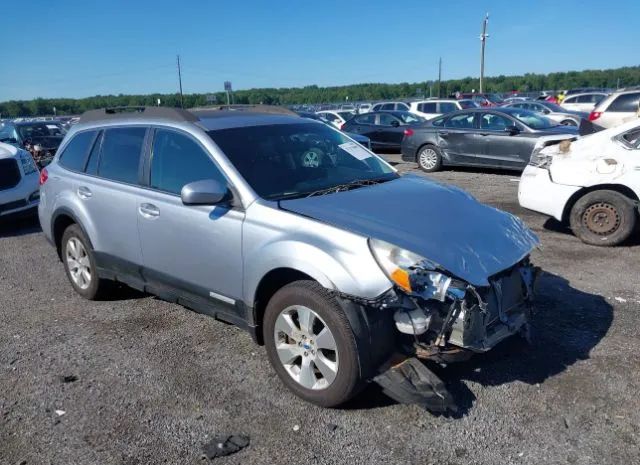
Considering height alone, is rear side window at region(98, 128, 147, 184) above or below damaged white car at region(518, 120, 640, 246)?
above

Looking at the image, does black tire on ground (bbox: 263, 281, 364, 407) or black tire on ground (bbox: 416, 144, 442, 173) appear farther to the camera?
black tire on ground (bbox: 416, 144, 442, 173)

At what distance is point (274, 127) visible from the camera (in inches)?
171

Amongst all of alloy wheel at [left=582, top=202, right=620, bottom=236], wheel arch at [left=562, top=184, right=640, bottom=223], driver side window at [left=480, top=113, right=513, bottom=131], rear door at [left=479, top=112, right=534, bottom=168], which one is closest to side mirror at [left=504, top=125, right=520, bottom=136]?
rear door at [left=479, top=112, right=534, bottom=168]

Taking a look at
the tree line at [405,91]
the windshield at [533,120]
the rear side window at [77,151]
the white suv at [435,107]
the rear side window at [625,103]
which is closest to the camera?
the rear side window at [77,151]

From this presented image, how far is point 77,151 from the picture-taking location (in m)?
5.22

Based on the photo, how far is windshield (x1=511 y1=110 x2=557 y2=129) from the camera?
11.9 m

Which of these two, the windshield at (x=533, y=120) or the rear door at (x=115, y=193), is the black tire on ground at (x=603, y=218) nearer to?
the rear door at (x=115, y=193)

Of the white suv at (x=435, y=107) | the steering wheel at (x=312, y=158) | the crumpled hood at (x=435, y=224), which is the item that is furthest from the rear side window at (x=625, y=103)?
the steering wheel at (x=312, y=158)

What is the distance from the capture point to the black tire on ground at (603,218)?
A: 624 cm

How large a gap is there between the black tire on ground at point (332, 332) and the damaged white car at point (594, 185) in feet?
14.9

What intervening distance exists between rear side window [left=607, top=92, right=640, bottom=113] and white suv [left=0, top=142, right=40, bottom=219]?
530 inches

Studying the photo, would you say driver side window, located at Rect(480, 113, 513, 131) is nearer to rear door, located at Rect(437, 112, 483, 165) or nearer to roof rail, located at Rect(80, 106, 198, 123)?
rear door, located at Rect(437, 112, 483, 165)

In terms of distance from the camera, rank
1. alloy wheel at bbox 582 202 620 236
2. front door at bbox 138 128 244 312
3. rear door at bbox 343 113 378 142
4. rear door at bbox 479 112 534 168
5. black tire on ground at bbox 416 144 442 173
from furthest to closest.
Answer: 1. rear door at bbox 343 113 378 142
2. black tire on ground at bbox 416 144 442 173
3. rear door at bbox 479 112 534 168
4. alloy wheel at bbox 582 202 620 236
5. front door at bbox 138 128 244 312

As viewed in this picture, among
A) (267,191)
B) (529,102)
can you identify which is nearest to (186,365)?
(267,191)
